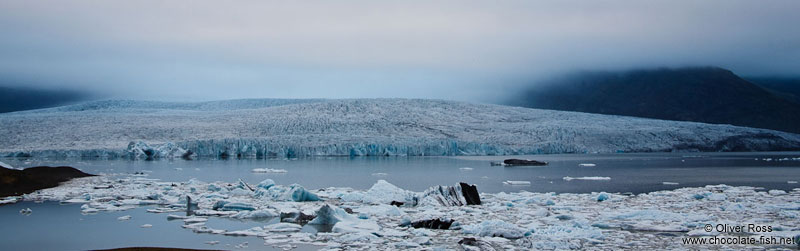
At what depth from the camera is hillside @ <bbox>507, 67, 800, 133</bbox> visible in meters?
99.8

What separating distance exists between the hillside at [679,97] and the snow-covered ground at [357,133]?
180ft

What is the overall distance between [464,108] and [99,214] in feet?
153

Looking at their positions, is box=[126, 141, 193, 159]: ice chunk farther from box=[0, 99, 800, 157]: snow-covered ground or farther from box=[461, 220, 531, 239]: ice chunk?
box=[461, 220, 531, 239]: ice chunk

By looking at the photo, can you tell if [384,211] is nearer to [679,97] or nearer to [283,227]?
[283,227]

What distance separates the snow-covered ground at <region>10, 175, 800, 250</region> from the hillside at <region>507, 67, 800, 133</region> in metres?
99.9

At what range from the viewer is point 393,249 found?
5.93 meters

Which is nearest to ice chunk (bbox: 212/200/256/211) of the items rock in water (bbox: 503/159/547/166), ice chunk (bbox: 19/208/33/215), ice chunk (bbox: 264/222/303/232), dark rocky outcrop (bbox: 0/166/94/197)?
ice chunk (bbox: 264/222/303/232)

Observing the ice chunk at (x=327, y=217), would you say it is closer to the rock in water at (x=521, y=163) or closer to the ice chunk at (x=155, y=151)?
the rock in water at (x=521, y=163)

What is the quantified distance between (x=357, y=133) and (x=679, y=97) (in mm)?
88509

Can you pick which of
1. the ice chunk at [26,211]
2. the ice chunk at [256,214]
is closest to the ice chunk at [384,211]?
the ice chunk at [256,214]

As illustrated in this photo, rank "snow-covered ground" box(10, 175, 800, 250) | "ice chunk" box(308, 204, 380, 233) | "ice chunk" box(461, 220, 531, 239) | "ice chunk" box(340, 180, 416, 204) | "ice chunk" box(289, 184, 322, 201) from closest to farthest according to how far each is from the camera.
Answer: "snow-covered ground" box(10, 175, 800, 250) < "ice chunk" box(461, 220, 531, 239) < "ice chunk" box(308, 204, 380, 233) < "ice chunk" box(340, 180, 416, 204) < "ice chunk" box(289, 184, 322, 201)

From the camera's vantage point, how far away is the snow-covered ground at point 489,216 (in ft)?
20.9

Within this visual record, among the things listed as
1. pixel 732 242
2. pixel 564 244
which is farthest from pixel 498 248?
pixel 732 242

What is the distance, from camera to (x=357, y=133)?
1715 inches
